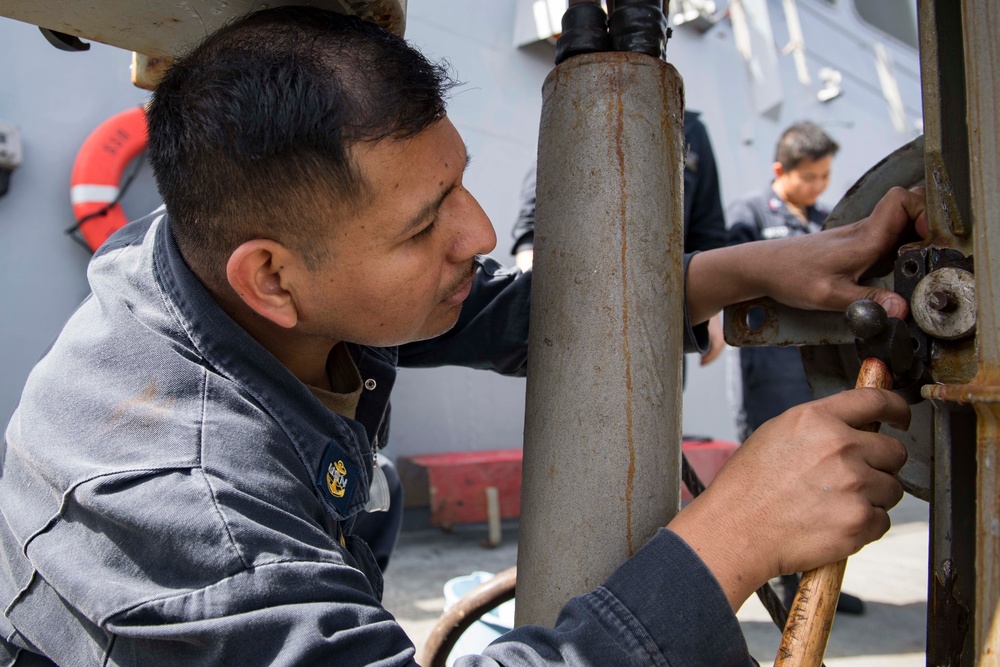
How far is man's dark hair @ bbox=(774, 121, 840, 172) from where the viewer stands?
9.60 ft

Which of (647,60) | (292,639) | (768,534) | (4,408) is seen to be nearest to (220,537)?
(292,639)

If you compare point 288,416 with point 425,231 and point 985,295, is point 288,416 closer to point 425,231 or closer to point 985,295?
point 425,231

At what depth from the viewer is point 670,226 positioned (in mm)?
883

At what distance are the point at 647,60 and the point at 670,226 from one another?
18 centimetres

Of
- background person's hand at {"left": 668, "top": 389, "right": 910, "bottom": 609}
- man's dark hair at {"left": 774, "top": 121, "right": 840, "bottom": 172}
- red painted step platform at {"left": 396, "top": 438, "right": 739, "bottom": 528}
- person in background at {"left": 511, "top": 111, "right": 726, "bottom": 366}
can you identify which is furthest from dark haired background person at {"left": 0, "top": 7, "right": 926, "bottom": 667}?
red painted step platform at {"left": 396, "top": 438, "right": 739, "bottom": 528}

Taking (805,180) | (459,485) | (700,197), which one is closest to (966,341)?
(700,197)

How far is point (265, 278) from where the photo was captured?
0.88m

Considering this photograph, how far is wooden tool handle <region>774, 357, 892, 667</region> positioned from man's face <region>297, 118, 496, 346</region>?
1.50 feet

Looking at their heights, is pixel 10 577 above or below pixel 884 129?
below

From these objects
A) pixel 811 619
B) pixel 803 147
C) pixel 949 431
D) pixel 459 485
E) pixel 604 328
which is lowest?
pixel 459 485

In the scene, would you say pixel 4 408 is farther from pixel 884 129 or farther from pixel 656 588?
pixel 884 129

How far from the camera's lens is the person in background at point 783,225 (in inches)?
106

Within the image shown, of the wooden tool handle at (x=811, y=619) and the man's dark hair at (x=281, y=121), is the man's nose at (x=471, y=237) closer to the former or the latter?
the man's dark hair at (x=281, y=121)

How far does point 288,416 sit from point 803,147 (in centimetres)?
257
